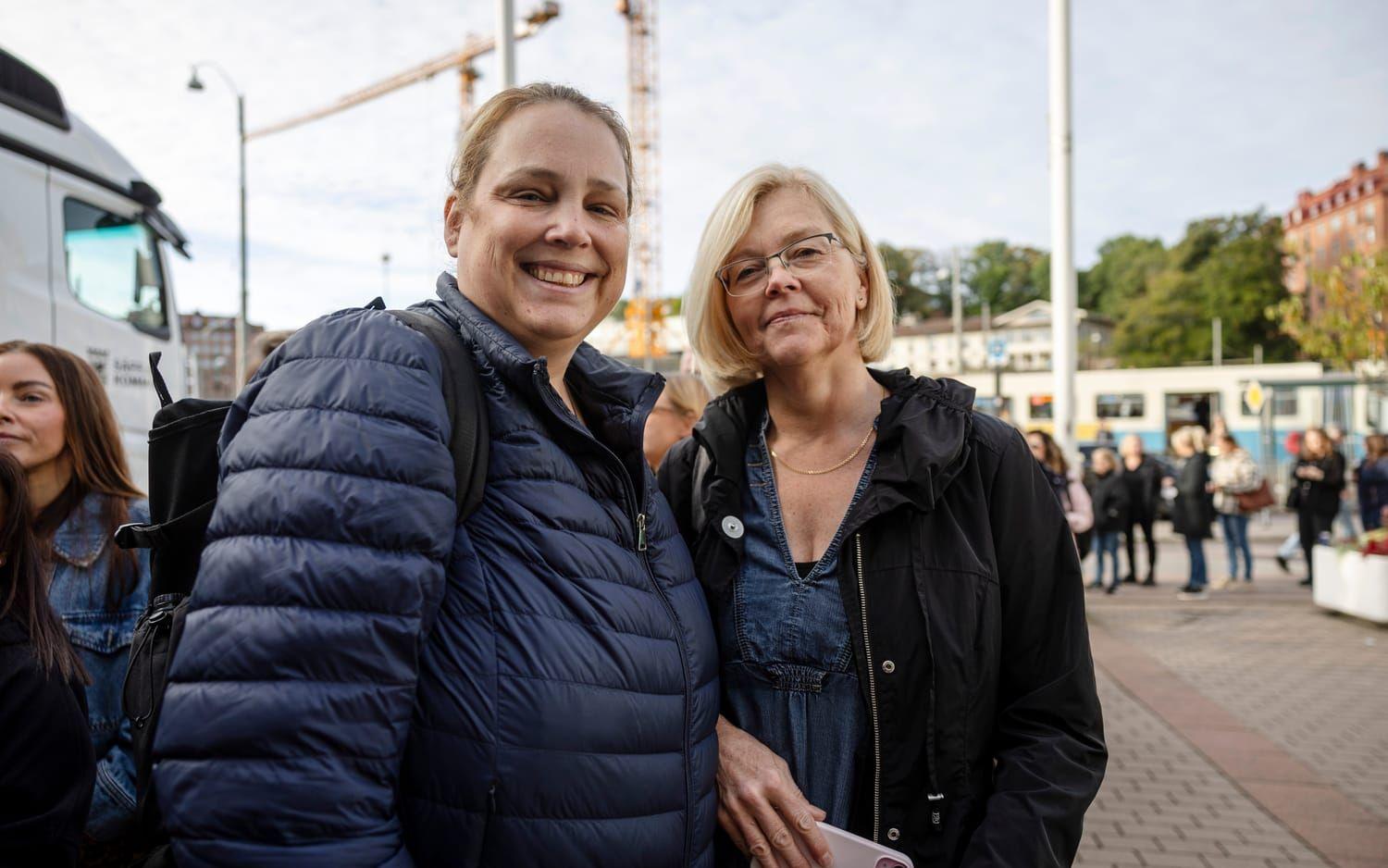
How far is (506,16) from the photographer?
7586mm

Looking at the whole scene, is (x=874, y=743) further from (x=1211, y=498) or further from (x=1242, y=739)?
(x=1211, y=498)

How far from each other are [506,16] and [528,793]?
7533 millimetres

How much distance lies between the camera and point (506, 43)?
24.2 feet

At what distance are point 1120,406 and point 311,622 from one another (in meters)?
45.2

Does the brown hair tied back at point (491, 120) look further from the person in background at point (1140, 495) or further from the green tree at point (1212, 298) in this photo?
the green tree at point (1212, 298)

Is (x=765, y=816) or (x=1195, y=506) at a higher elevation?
(x=765, y=816)

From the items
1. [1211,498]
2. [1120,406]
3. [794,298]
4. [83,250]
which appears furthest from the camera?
[1120,406]

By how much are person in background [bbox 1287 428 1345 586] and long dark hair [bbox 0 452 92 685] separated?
44.4 feet

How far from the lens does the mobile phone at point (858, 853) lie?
5.61ft

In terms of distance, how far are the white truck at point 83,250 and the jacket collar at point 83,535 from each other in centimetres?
392

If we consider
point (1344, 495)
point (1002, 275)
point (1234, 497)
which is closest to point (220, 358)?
point (1234, 497)

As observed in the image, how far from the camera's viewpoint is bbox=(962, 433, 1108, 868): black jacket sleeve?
5.81 feet

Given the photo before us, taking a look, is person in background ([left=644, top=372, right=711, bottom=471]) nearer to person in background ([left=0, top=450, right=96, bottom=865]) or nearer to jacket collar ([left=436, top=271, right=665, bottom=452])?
jacket collar ([left=436, top=271, right=665, bottom=452])

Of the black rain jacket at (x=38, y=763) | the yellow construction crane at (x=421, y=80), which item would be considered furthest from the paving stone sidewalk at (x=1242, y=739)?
the yellow construction crane at (x=421, y=80)
